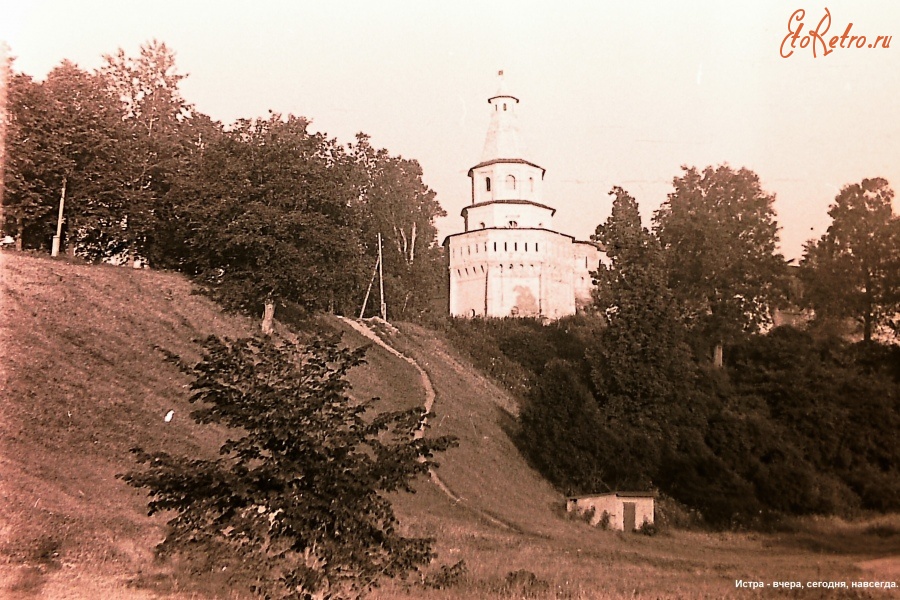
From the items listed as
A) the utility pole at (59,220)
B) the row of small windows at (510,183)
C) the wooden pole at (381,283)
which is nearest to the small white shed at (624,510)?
the wooden pole at (381,283)

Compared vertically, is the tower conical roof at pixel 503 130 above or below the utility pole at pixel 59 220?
above

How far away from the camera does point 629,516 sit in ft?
75.5

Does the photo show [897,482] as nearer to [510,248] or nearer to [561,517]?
[561,517]

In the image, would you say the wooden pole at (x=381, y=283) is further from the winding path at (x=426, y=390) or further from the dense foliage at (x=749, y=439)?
the dense foliage at (x=749, y=439)

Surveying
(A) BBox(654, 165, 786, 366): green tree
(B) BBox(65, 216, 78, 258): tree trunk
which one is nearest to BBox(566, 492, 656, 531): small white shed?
(A) BBox(654, 165, 786, 366): green tree

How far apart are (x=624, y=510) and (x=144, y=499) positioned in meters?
13.8

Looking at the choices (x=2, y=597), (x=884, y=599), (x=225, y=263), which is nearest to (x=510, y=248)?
(x=225, y=263)

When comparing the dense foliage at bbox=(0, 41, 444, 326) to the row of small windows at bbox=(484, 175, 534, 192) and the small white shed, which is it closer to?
the small white shed

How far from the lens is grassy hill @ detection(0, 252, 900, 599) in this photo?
470 inches

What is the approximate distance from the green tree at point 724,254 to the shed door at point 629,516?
13.8 m

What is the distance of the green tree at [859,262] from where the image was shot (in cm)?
2912

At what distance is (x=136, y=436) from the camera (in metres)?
19.1

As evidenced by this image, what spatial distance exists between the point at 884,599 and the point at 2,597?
1378 cm

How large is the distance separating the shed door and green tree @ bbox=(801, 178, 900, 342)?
1303 cm
